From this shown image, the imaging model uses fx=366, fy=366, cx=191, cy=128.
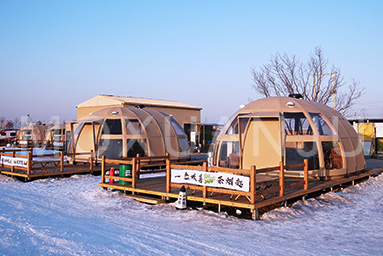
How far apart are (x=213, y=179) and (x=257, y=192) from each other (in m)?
1.19

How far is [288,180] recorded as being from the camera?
1253 centimetres

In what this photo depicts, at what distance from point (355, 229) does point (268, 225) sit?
1882 mm

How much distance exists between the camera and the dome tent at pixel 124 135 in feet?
57.7

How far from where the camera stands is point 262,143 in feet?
43.3

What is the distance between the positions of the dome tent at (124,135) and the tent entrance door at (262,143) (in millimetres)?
6266

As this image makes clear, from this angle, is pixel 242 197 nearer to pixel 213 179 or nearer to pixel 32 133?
pixel 213 179

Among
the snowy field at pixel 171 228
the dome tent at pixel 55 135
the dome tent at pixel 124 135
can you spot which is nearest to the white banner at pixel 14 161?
the snowy field at pixel 171 228

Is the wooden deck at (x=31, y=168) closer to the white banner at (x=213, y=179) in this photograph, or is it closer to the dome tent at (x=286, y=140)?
the dome tent at (x=286, y=140)

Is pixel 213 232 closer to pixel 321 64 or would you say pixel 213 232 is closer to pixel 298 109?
pixel 298 109

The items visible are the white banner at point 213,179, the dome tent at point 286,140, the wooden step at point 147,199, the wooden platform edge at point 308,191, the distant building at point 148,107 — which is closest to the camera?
the white banner at point 213,179

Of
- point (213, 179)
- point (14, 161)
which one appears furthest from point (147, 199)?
point (14, 161)

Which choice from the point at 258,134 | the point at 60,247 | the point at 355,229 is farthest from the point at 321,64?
the point at 60,247

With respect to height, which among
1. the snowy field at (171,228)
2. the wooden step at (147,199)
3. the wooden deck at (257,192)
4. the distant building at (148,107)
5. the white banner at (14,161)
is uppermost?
the distant building at (148,107)

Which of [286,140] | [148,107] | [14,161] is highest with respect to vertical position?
[148,107]
